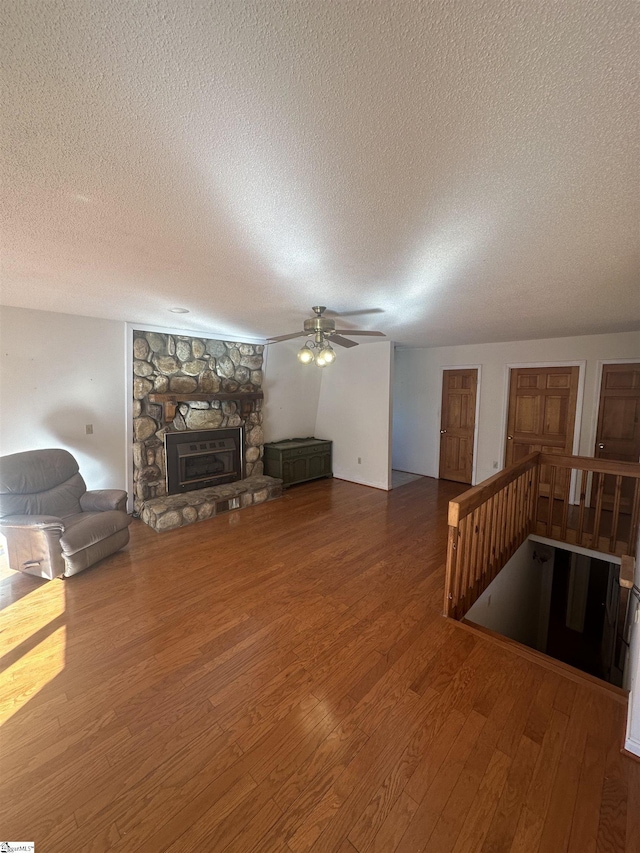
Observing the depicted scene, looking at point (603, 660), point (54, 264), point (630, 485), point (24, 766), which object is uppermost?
point (54, 264)

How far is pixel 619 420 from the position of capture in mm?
4641

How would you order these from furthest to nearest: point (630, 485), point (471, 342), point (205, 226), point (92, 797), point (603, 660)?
point (471, 342)
point (630, 485)
point (603, 660)
point (205, 226)
point (92, 797)

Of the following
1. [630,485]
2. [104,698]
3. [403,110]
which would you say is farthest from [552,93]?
[630,485]

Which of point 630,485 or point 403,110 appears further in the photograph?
point 630,485

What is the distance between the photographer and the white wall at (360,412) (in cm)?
573

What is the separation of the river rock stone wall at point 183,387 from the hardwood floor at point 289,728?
180cm

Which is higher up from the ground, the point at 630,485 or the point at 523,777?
the point at 630,485

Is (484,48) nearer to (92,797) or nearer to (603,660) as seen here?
(92,797)

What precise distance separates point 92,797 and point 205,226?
257 centimetres

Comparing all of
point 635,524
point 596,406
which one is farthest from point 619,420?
point 635,524

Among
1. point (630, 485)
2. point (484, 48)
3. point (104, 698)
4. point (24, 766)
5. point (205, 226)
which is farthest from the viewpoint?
point (630, 485)

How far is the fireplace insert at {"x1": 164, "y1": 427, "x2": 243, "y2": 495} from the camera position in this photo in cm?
470

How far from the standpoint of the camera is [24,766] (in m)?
1.52

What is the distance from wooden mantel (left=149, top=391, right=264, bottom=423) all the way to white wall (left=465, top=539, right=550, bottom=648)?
3931mm
